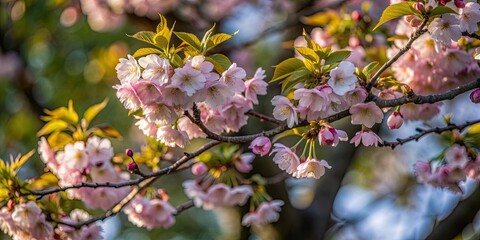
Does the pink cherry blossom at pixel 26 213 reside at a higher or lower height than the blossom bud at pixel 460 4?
lower

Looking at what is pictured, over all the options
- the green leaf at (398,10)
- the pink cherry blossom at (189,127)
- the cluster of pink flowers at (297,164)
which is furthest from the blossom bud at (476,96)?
the pink cherry blossom at (189,127)

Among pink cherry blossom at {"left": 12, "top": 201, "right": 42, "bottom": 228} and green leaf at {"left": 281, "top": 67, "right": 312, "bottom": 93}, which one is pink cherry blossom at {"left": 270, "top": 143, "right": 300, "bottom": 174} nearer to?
green leaf at {"left": 281, "top": 67, "right": 312, "bottom": 93}

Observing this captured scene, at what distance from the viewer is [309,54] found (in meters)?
1.47

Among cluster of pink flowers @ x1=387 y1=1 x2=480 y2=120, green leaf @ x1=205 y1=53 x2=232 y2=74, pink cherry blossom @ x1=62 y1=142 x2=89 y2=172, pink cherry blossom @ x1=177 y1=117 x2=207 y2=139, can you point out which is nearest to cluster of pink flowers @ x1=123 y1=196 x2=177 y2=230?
pink cherry blossom @ x1=62 y1=142 x2=89 y2=172

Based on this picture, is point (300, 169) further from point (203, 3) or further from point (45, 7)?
point (203, 3)

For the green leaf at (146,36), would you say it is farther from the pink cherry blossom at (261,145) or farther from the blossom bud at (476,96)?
the blossom bud at (476,96)

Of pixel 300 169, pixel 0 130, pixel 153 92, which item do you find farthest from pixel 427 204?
pixel 0 130

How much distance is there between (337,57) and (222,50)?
177 cm

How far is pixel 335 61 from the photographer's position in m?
1.48

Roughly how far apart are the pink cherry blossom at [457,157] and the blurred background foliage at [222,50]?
2.73 ft

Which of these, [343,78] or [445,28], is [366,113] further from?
[445,28]

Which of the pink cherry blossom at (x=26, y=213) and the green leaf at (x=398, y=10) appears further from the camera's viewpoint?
the pink cherry blossom at (x=26, y=213)

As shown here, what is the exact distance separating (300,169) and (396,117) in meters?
0.27

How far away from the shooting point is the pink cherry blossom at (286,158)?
1559 millimetres
